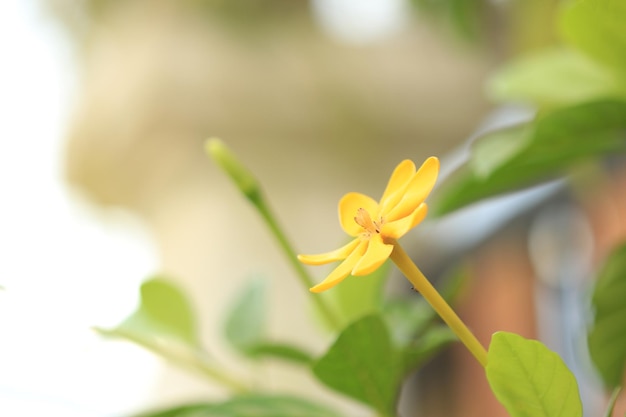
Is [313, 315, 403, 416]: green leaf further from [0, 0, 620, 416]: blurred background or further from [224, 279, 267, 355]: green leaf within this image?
[0, 0, 620, 416]: blurred background

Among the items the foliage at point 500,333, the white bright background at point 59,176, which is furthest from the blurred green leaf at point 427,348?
the white bright background at point 59,176

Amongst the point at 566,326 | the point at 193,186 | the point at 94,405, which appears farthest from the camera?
the point at 193,186

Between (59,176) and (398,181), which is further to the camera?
(59,176)

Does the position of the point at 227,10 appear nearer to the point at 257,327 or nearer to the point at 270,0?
the point at 270,0

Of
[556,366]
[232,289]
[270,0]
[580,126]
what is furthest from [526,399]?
[270,0]

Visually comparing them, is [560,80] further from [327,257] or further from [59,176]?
[59,176]

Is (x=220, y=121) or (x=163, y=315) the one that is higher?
(x=220, y=121)

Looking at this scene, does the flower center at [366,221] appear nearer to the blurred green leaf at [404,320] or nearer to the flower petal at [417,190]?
the flower petal at [417,190]

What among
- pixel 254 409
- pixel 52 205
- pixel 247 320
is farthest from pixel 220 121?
pixel 254 409
